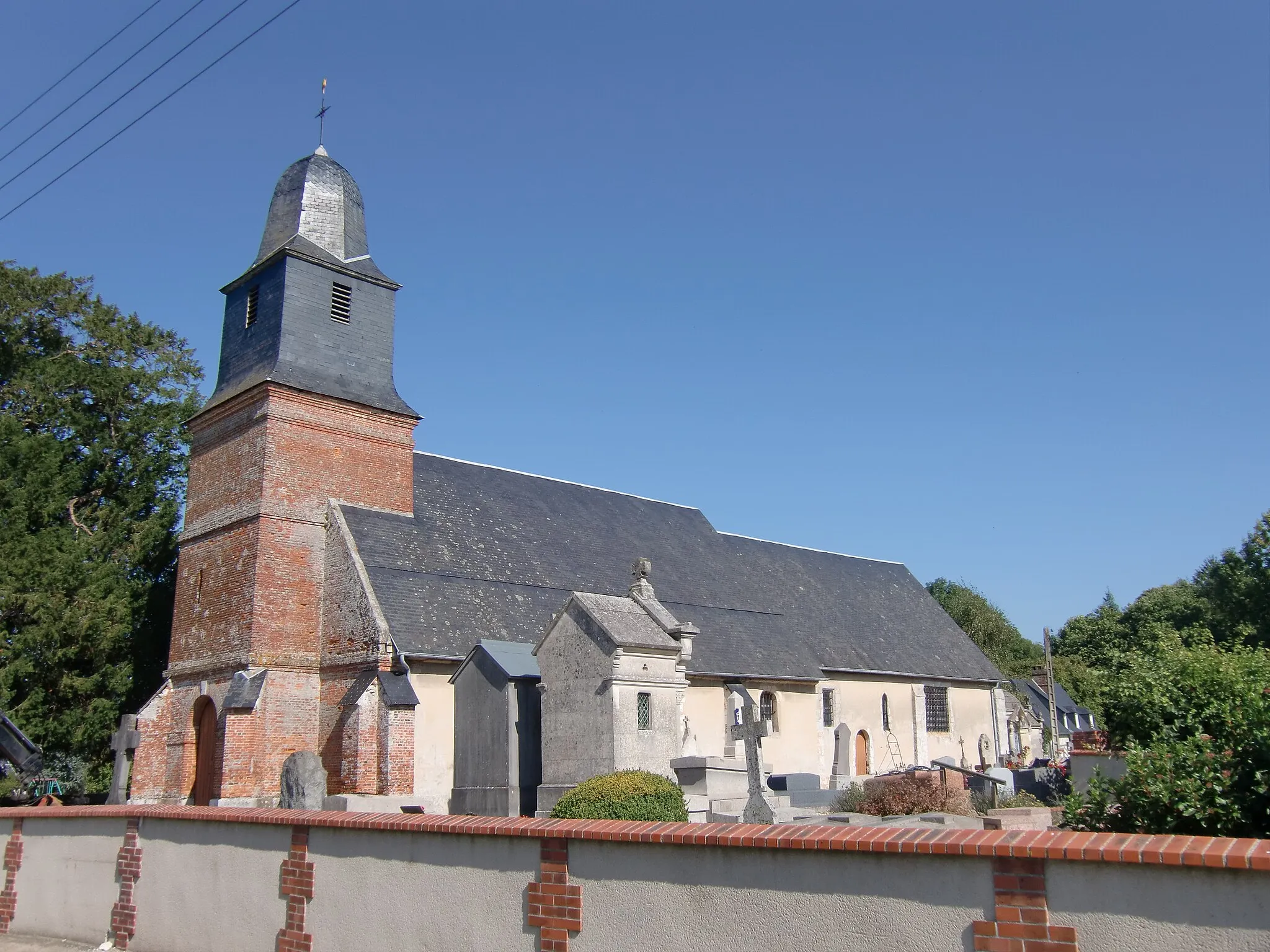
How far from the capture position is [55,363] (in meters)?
29.6

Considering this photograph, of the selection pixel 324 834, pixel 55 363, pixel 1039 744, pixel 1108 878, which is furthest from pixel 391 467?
pixel 1039 744

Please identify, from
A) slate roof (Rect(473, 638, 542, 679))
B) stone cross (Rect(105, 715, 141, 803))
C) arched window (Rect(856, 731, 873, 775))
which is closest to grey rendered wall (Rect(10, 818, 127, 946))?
slate roof (Rect(473, 638, 542, 679))

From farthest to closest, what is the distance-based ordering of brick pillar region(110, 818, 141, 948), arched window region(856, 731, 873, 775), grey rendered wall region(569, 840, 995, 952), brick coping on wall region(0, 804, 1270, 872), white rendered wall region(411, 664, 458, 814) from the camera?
arched window region(856, 731, 873, 775), white rendered wall region(411, 664, 458, 814), brick pillar region(110, 818, 141, 948), grey rendered wall region(569, 840, 995, 952), brick coping on wall region(0, 804, 1270, 872)

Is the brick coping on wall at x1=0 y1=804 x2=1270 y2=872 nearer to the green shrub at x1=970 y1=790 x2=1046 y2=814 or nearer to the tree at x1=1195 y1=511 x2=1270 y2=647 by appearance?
the green shrub at x1=970 y1=790 x2=1046 y2=814

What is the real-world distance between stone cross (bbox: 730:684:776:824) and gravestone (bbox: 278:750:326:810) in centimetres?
626

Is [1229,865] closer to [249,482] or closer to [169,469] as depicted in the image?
[249,482]

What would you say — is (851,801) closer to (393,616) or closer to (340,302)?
(393,616)

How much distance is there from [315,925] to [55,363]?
84.4 ft

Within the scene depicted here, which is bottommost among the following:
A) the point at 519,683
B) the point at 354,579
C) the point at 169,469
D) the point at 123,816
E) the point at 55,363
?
the point at 123,816

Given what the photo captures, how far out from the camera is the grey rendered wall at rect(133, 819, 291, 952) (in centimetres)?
967

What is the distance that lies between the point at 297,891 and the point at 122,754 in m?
14.1

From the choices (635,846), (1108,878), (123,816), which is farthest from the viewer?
(123,816)

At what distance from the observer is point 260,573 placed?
20.9m

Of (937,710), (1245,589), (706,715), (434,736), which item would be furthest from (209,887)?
(1245,589)
